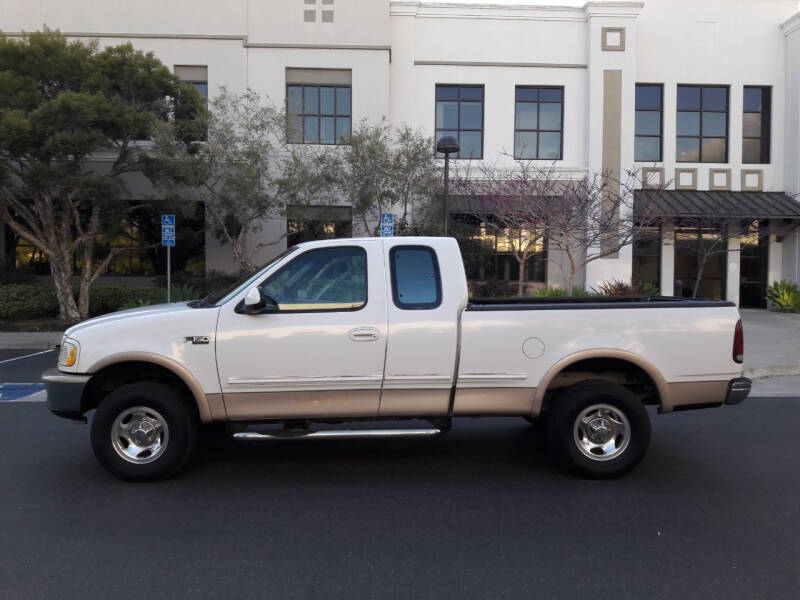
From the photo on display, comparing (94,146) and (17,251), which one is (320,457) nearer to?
(94,146)

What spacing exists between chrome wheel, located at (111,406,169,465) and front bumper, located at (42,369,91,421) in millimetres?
370

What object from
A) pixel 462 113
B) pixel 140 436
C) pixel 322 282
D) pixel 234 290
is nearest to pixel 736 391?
pixel 322 282

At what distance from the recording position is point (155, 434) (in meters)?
5.07

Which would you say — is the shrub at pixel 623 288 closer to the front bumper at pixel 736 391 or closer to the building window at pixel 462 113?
the building window at pixel 462 113

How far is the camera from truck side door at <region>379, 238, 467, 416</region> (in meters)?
5.03

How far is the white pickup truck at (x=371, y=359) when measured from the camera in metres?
4.95

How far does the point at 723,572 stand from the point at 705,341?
6.75 feet

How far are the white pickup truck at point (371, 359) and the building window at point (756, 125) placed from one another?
19.6 meters

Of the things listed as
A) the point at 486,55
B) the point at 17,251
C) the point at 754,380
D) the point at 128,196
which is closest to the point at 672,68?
the point at 486,55

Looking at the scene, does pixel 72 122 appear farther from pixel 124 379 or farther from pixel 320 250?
pixel 320 250

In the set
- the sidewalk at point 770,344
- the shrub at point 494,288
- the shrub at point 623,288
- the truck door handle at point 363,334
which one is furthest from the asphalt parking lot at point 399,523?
the shrub at point 494,288

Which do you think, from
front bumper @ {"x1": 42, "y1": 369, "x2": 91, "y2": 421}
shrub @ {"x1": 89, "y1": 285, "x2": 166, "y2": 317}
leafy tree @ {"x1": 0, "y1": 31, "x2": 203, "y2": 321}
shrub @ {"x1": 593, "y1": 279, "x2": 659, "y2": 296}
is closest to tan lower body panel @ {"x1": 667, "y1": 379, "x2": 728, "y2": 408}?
front bumper @ {"x1": 42, "y1": 369, "x2": 91, "y2": 421}

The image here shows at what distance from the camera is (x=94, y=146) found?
14766 millimetres

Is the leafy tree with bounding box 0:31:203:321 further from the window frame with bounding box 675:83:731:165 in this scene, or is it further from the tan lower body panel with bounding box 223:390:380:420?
the window frame with bounding box 675:83:731:165
